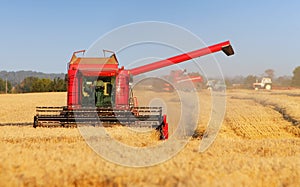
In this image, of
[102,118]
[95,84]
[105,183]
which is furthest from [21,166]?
[95,84]

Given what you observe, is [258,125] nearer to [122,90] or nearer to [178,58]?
[178,58]

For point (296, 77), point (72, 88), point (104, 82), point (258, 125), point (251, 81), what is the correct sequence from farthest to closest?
point (296, 77) < point (251, 81) < point (258, 125) < point (104, 82) < point (72, 88)

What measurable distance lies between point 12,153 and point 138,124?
7163mm

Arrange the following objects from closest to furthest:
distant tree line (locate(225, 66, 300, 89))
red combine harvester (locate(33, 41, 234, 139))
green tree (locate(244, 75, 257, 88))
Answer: red combine harvester (locate(33, 41, 234, 139)) < distant tree line (locate(225, 66, 300, 89)) < green tree (locate(244, 75, 257, 88))

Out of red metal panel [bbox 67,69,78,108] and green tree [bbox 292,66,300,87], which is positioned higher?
green tree [bbox 292,66,300,87]

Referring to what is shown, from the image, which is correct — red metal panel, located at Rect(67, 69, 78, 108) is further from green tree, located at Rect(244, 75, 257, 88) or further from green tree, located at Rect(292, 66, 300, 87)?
green tree, located at Rect(292, 66, 300, 87)

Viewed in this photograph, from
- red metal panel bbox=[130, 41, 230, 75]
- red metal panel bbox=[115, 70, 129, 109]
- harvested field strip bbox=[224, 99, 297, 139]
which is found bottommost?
harvested field strip bbox=[224, 99, 297, 139]

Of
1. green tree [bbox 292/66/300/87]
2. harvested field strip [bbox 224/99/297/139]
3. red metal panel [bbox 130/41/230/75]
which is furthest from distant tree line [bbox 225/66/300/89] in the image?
red metal panel [bbox 130/41/230/75]

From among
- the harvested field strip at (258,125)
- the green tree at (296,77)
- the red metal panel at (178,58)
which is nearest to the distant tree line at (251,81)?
the green tree at (296,77)

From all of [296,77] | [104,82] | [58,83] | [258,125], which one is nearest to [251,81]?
[296,77]

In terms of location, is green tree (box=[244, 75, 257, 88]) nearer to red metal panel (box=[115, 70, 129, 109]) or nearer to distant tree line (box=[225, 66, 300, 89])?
distant tree line (box=[225, 66, 300, 89])

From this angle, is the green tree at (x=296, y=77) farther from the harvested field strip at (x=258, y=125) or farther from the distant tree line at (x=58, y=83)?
the harvested field strip at (x=258, y=125)

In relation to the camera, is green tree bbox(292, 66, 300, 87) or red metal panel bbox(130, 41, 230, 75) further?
green tree bbox(292, 66, 300, 87)

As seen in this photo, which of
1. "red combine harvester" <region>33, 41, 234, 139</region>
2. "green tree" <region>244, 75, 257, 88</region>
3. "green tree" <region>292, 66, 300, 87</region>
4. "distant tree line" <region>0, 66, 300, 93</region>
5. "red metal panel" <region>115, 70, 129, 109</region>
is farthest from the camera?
"green tree" <region>292, 66, 300, 87</region>
